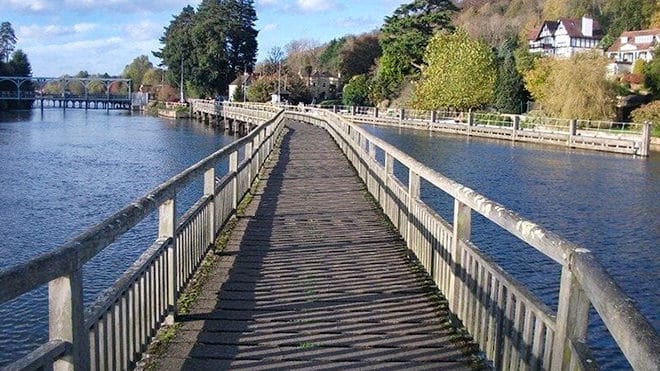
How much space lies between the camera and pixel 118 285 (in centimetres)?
390

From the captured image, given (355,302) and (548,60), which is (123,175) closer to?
(355,302)

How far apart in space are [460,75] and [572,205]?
42619 millimetres

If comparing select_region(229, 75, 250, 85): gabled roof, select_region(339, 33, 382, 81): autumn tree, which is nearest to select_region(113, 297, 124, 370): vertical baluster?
select_region(229, 75, 250, 85): gabled roof

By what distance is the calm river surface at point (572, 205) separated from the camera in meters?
12.1

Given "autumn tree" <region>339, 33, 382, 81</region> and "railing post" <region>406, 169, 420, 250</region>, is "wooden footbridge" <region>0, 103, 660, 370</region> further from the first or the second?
"autumn tree" <region>339, 33, 382, 81</region>

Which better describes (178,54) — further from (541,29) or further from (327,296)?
(327,296)

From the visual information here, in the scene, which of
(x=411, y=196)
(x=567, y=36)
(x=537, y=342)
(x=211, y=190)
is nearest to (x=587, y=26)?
(x=567, y=36)

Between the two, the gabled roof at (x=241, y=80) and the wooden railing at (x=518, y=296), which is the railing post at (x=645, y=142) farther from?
the gabled roof at (x=241, y=80)

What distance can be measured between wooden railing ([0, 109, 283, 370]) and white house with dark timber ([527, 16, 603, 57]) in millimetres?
93303

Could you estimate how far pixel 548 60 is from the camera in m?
62.3

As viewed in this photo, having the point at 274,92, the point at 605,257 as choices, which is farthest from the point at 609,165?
the point at 274,92

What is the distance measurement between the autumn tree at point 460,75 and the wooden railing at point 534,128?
1.57 meters

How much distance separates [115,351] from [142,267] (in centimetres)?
72

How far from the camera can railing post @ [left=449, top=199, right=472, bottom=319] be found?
511 cm
